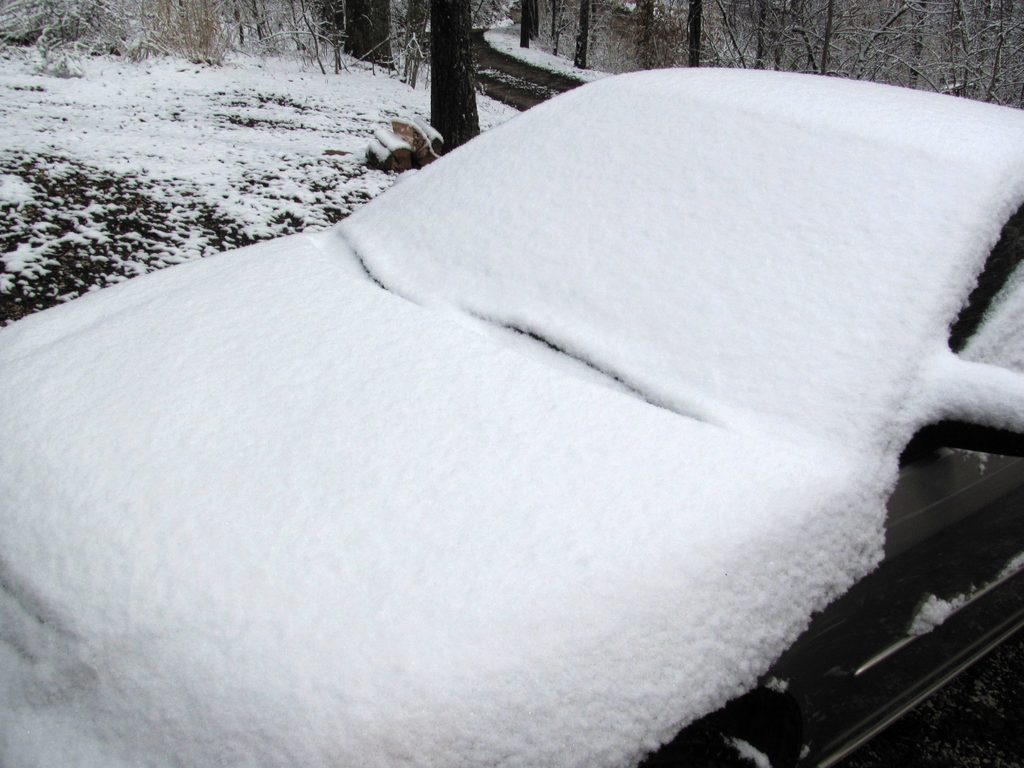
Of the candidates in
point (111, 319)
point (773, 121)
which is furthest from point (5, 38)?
point (773, 121)

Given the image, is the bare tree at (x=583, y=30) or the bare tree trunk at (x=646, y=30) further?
the bare tree at (x=583, y=30)

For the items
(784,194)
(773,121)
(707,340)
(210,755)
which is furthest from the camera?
(773,121)

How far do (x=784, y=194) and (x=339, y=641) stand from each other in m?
1.21

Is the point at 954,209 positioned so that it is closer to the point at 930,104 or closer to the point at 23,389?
the point at 930,104

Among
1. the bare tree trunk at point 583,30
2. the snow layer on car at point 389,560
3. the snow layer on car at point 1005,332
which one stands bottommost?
the bare tree trunk at point 583,30

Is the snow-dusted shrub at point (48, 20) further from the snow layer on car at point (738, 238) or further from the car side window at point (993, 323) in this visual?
the car side window at point (993, 323)

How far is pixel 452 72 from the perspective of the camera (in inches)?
253

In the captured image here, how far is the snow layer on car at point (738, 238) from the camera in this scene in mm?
1266

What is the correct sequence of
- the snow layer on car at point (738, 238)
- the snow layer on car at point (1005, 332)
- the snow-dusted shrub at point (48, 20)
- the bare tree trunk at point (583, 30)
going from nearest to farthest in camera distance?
the snow layer on car at point (738, 238)
the snow layer on car at point (1005, 332)
the snow-dusted shrub at point (48, 20)
the bare tree trunk at point (583, 30)

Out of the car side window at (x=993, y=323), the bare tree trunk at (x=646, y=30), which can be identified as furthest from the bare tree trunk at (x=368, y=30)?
the car side window at (x=993, y=323)

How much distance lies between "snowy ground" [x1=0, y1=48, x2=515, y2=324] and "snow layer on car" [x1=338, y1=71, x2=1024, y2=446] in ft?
8.60

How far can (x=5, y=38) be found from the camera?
7922 millimetres

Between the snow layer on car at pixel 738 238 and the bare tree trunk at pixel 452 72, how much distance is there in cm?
495

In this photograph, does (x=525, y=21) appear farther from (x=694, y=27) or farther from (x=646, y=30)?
(x=694, y=27)
